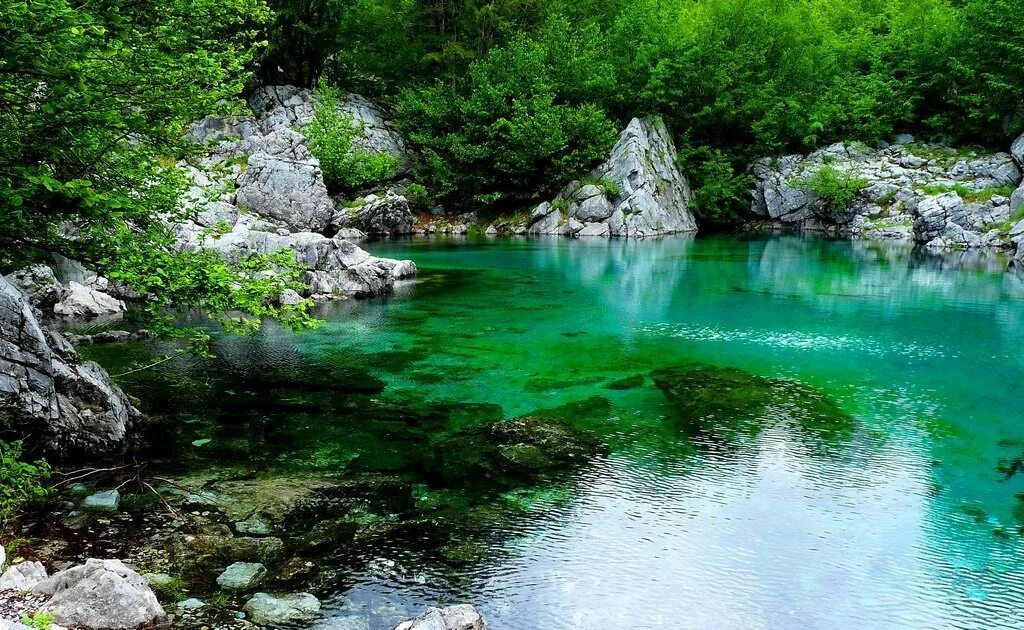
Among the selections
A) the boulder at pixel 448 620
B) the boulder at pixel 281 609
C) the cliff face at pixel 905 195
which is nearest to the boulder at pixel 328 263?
the boulder at pixel 281 609

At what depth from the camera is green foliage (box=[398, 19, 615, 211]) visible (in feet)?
181

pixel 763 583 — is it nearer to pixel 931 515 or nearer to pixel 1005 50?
pixel 931 515

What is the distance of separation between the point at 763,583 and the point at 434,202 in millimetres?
52809

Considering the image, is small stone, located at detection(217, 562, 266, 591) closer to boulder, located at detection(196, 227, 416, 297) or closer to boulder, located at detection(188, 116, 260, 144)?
boulder, located at detection(196, 227, 416, 297)

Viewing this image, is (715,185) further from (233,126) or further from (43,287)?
(43,287)

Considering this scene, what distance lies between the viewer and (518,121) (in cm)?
5466

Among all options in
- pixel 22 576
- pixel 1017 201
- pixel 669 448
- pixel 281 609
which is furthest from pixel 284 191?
pixel 1017 201

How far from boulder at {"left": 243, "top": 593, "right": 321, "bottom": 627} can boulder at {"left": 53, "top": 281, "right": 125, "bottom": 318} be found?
59.0 feet

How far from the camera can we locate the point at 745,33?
60938 millimetres

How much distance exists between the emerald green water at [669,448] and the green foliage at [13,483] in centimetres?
238

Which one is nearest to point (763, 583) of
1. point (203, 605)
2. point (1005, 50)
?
point (203, 605)

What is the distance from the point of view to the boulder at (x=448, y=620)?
21.8ft

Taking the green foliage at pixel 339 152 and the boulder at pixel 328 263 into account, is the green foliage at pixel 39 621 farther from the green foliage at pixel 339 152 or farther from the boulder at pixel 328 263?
the green foliage at pixel 339 152

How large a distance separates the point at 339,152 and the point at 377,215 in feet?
18.9
